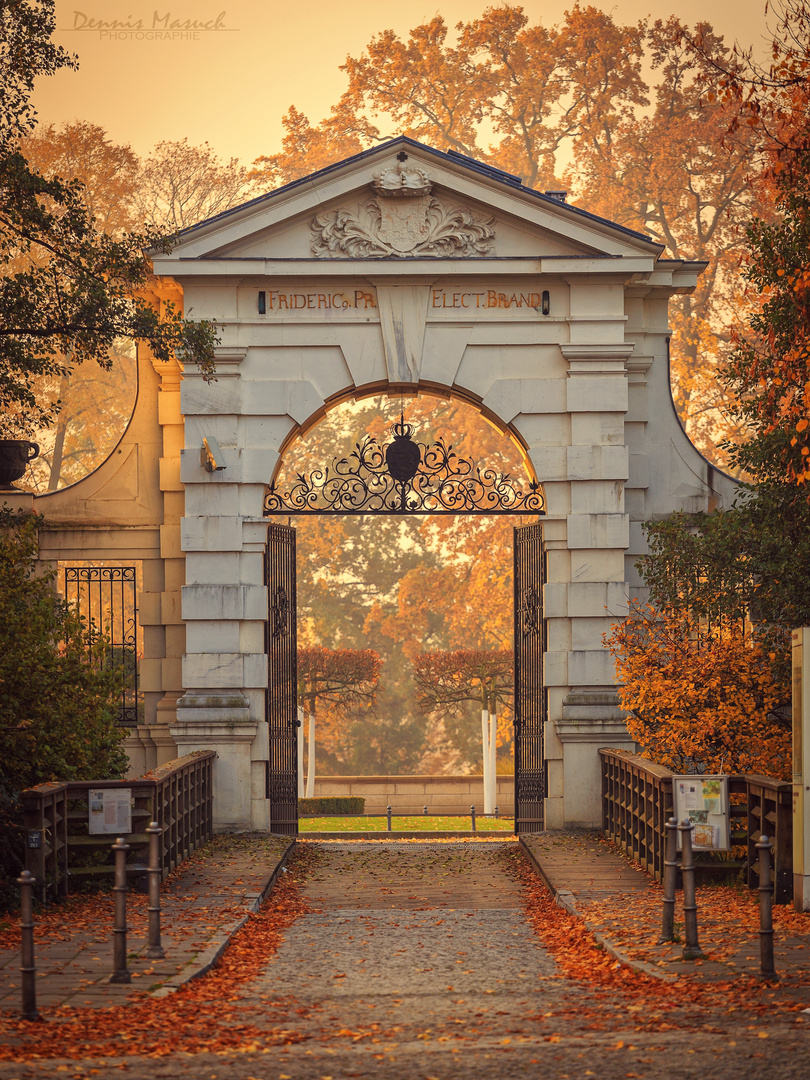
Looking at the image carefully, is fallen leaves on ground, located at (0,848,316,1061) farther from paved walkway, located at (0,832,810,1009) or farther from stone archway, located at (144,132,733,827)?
stone archway, located at (144,132,733,827)

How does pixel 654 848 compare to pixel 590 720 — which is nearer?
pixel 654 848

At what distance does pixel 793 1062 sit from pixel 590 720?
9.88 metres

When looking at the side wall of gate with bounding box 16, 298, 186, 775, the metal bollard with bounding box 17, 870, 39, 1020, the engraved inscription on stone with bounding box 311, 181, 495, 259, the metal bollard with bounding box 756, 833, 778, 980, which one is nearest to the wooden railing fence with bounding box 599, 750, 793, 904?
the metal bollard with bounding box 756, 833, 778, 980

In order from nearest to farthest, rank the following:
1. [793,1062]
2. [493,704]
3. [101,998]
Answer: [793,1062]
[101,998]
[493,704]

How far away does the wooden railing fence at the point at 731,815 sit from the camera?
10523 mm

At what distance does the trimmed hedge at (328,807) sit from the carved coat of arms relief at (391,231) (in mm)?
14928

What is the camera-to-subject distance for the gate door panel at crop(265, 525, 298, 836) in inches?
642

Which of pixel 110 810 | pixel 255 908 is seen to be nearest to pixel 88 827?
pixel 110 810

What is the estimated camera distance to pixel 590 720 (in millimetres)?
15703

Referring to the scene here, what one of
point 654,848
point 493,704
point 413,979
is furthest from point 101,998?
point 493,704

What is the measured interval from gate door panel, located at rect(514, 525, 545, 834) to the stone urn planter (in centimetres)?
619

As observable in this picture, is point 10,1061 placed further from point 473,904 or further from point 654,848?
point 654,848

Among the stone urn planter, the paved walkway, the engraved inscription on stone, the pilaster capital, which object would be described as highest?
the engraved inscription on stone

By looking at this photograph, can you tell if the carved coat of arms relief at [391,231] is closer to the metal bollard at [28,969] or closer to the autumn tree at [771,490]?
the autumn tree at [771,490]
